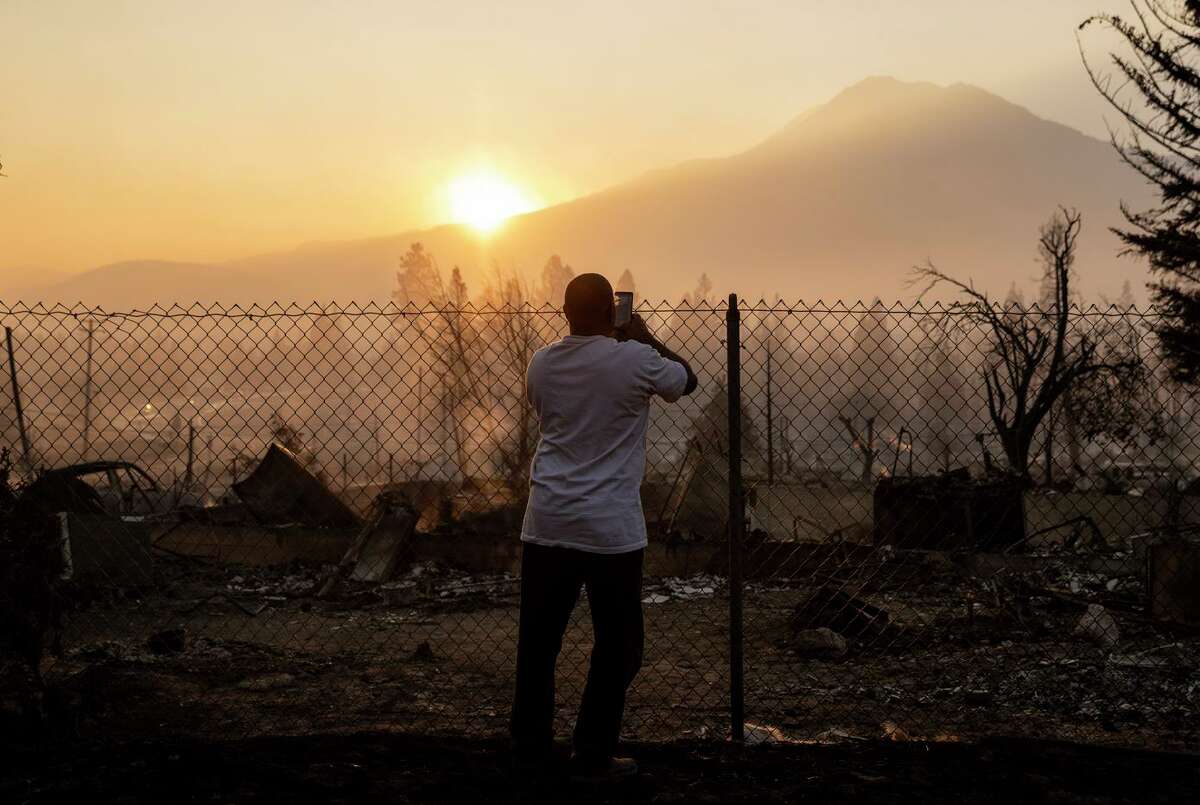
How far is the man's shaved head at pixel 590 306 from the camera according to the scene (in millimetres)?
4070

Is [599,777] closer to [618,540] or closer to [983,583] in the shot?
[618,540]

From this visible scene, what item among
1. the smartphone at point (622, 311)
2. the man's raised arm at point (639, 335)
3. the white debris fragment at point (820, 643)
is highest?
the smartphone at point (622, 311)

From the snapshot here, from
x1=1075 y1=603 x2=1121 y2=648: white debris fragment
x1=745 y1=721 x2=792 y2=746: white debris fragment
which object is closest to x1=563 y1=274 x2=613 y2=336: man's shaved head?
x1=745 y1=721 x2=792 y2=746: white debris fragment

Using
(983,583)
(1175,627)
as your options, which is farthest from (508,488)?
(1175,627)

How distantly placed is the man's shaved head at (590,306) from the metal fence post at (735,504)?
75cm

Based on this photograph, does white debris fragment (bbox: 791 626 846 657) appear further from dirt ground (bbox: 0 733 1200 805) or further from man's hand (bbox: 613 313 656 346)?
man's hand (bbox: 613 313 656 346)

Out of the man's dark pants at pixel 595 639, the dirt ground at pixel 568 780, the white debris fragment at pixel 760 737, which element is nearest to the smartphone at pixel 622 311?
the man's dark pants at pixel 595 639

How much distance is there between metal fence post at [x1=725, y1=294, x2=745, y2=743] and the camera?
4668 mm

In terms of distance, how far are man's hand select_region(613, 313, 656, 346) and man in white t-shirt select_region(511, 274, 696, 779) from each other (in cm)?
7

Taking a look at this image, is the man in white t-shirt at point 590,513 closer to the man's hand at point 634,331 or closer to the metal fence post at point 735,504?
the man's hand at point 634,331

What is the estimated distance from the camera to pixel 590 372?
402 cm

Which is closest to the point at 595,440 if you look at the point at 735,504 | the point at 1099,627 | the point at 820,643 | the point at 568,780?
the point at 735,504

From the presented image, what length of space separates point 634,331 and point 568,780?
1.83 m

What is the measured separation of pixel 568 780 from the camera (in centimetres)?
421
